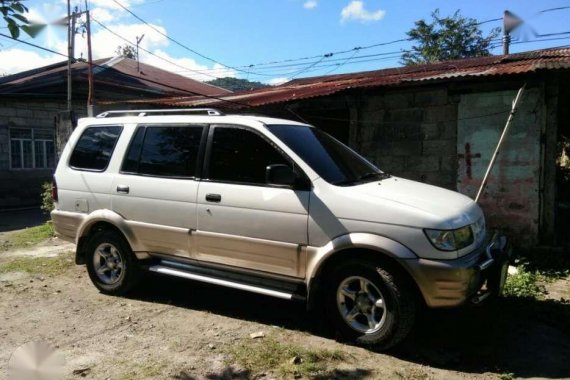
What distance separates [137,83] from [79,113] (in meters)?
3.51

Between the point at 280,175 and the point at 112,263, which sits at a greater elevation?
the point at 280,175

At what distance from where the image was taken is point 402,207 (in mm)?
3852

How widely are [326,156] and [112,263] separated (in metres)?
2.73

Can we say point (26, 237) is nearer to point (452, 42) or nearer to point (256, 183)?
point (256, 183)

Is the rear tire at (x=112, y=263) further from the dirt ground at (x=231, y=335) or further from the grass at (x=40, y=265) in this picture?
the grass at (x=40, y=265)

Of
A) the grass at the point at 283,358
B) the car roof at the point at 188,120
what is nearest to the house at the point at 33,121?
the car roof at the point at 188,120

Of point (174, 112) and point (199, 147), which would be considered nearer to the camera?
point (199, 147)

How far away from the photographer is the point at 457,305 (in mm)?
3742

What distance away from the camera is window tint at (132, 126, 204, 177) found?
4918 mm

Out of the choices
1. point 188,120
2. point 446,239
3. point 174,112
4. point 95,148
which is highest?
point 174,112

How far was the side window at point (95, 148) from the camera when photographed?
18.0ft

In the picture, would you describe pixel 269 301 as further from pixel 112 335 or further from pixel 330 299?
pixel 112 335

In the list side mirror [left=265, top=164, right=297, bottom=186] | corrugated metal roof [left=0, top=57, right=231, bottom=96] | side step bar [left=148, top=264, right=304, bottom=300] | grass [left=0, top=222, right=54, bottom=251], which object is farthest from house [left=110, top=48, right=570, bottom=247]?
corrugated metal roof [left=0, top=57, right=231, bottom=96]

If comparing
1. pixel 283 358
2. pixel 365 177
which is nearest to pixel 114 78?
pixel 365 177
